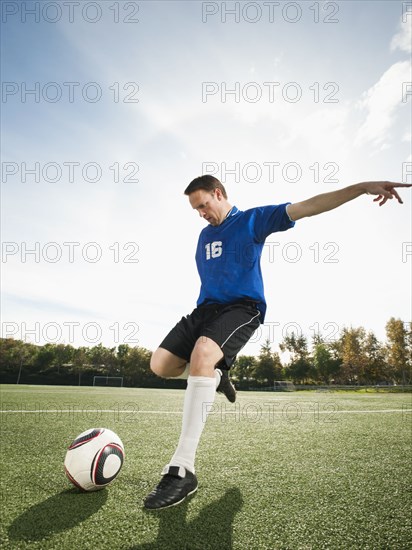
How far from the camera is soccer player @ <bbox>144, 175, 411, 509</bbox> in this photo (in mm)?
2539

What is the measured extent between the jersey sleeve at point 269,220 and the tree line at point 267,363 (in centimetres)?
4405

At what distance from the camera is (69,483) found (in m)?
2.46

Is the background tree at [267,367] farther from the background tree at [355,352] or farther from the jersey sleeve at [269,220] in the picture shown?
the jersey sleeve at [269,220]

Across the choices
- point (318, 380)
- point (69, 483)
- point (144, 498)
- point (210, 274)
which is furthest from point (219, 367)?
point (318, 380)

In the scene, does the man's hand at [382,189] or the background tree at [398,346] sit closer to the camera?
the man's hand at [382,189]

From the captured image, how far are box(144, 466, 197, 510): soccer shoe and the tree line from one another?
148ft

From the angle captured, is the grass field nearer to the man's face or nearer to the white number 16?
the white number 16

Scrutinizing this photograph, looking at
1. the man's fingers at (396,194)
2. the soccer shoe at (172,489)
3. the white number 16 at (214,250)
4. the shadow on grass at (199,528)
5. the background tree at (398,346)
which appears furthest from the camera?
the background tree at (398,346)

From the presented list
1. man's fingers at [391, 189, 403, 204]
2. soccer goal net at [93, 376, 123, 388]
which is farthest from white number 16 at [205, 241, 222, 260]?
soccer goal net at [93, 376, 123, 388]

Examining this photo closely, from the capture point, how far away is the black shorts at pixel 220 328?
9.18ft

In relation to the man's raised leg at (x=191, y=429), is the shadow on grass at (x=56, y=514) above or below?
below

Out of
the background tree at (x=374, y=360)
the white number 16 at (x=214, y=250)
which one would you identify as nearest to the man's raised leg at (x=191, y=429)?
the white number 16 at (x=214, y=250)

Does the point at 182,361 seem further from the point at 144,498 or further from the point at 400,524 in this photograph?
the point at 400,524

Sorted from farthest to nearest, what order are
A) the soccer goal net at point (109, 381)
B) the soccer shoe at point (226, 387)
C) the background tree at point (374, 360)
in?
1. the soccer goal net at point (109, 381)
2. the background tree at point (374, 360)
3. the soccer shoe at point (226, 387)
